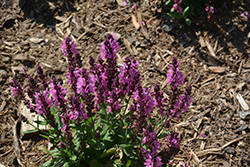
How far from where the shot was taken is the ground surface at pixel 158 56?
421 centimetres

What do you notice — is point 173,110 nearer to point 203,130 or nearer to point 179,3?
point 203,130

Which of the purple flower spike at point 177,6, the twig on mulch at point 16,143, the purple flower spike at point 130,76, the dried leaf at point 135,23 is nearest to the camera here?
the purple flower spike at point 130,76

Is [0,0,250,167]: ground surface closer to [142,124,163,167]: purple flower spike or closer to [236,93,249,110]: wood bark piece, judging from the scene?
[236,93,249,110]: wood bark piece

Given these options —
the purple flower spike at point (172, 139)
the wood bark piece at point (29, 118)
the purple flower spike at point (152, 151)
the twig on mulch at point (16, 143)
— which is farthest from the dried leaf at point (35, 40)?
the purple flower spike at point (152, 151)

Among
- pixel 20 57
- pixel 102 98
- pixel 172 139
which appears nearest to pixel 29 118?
pixel 20 57

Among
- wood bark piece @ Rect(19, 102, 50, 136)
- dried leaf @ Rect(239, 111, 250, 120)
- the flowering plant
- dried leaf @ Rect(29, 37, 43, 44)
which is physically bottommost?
dried leaf @ Rect(239, 111, 250, 120)

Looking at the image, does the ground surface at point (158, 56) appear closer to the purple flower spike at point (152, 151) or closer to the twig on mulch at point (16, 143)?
the twig on mulch at point (16, 143)

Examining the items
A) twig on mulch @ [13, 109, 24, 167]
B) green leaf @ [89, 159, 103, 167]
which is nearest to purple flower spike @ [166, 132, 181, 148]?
green leaf @ [89, 159, 103, 167]

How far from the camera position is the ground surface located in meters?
4.21

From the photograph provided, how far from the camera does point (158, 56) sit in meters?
5.52

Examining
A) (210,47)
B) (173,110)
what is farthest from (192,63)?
(173,110)

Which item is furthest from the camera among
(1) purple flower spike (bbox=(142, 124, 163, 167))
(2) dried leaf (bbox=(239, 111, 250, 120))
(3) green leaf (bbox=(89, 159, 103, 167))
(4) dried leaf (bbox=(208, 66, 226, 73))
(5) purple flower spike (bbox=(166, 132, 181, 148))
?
(4) dried leaf (bbox=(208, 66, 226, 73))

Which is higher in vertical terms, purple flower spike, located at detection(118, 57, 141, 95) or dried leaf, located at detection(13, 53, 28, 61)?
dried leaf, located at detection(13, 53, 28, 61)

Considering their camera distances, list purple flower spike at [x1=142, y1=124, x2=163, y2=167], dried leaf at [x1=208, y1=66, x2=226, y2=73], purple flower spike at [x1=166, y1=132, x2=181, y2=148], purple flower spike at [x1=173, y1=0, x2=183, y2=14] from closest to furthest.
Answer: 1. purple flower spike at [x1=142, y1=124, x2=163, y2=167]
2. purple flower spike at [x1=166, y1=132, x2=181, y2=148]
3. dried leaf at [x1=208, y1=66, x2=226, y2=73]
4. purple flower spike at [x1=173, y1=0, x2=183, y2=14]
